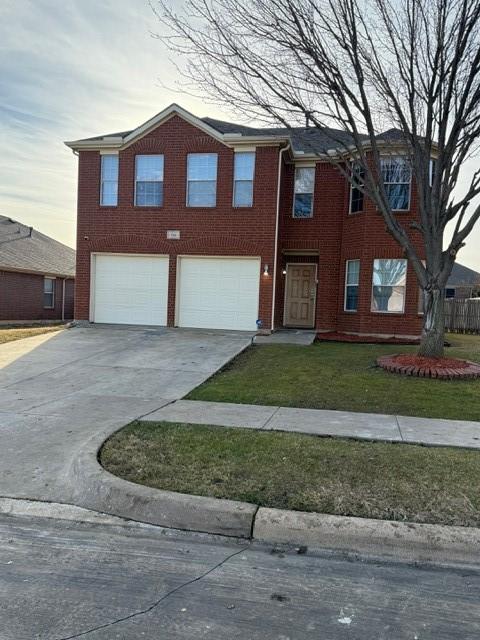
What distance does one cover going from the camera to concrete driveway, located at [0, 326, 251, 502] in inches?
188

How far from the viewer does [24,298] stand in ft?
76.0

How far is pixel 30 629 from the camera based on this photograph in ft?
8.07

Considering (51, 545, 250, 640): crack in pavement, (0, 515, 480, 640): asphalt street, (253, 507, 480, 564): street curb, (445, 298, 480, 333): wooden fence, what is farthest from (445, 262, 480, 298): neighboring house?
(51, 545, 250, 640): crack in pavement

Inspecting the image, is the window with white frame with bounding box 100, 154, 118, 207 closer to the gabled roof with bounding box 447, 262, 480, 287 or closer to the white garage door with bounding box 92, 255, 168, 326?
the white garage door with bounding box 92, 255, 168, 326

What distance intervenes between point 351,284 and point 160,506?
529 inches

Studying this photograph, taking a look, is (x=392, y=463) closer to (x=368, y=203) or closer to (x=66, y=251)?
(x=368, y=203)

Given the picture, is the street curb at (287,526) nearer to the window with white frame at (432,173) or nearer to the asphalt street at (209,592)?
the asphalt street at (209,592)

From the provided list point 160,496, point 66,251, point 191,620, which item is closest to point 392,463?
point 160,496

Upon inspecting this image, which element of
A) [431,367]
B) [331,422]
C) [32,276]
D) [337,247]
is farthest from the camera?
[32,276]

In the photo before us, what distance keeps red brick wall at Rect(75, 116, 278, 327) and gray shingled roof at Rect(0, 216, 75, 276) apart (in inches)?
295

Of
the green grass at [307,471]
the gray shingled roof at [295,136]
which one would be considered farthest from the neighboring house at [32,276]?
the green grass at [307,471]

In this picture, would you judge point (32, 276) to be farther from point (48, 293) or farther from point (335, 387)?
point (335, 387)

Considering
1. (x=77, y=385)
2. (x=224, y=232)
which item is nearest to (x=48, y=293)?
(x=224, y=232)

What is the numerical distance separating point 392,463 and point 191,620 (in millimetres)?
2669
